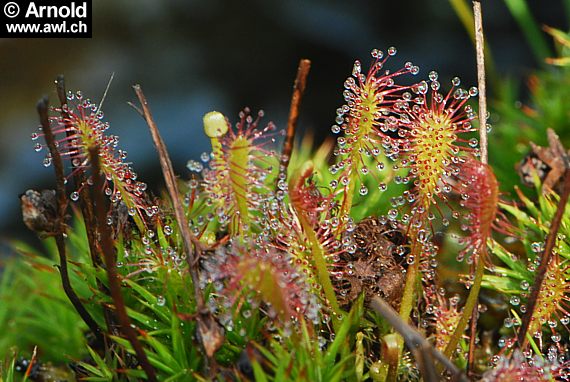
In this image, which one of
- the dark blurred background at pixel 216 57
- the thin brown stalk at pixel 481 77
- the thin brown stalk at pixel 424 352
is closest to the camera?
the thin brown stalk at pixel 424 352

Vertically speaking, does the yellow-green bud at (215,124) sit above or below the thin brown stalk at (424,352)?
above

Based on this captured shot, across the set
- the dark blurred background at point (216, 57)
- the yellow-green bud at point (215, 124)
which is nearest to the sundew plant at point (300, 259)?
the yellow-green bud at point (215, 124)

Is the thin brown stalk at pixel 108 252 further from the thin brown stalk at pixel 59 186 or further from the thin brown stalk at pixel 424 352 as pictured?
the thin brown stalk at pixel 424 352

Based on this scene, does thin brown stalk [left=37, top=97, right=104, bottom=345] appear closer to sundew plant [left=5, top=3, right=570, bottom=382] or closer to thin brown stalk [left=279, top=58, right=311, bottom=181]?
sundew plant [left=5, top=3, right=570, bottom=382]

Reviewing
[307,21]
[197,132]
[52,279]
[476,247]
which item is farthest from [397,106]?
[307,21]

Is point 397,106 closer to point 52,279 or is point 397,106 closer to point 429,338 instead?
point 429,338

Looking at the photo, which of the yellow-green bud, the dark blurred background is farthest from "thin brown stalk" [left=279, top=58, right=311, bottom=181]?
the dark blurred background

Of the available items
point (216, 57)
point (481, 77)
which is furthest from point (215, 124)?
point (216, 57)
